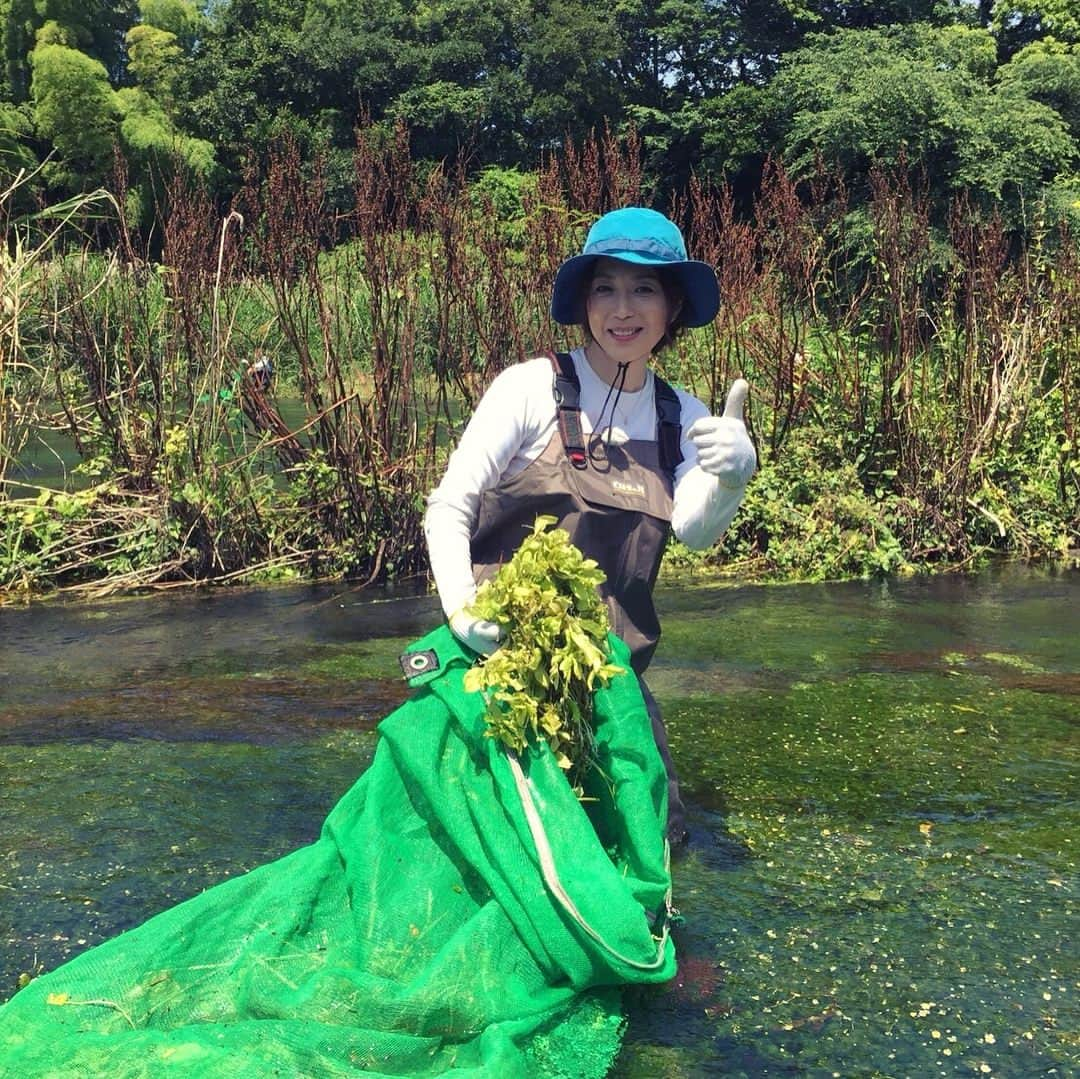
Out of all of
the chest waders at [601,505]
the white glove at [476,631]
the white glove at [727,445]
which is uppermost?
the white glove at [727,445]

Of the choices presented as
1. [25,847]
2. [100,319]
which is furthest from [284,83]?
[25,847]

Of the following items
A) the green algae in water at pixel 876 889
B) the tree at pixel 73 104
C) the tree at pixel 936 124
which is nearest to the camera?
the green algae in water at pixel 876 889

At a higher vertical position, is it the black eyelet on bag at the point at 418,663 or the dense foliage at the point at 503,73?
the dense foliage at the point at 503,73

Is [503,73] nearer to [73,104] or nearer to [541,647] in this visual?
[73,104]

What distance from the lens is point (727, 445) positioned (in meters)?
3.03

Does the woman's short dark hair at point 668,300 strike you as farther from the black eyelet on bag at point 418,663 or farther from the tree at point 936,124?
the tree at point 936,124

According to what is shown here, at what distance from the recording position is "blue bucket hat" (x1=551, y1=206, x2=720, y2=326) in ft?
10.4

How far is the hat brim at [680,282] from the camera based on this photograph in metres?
3.24

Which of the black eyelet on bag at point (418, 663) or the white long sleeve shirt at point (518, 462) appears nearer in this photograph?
the black eyelet on bag at point (418, 663)

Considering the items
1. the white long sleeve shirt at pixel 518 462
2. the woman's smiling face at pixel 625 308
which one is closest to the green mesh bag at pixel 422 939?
the white long sleeve shirt at pixel 518 462

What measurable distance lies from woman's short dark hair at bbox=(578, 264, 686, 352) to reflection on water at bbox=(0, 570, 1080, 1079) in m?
1.46

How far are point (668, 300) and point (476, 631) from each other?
104 centimetres

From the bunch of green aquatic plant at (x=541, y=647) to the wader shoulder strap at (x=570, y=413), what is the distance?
0.34m

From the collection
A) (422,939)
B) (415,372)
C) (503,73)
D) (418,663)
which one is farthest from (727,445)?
(503,73)
